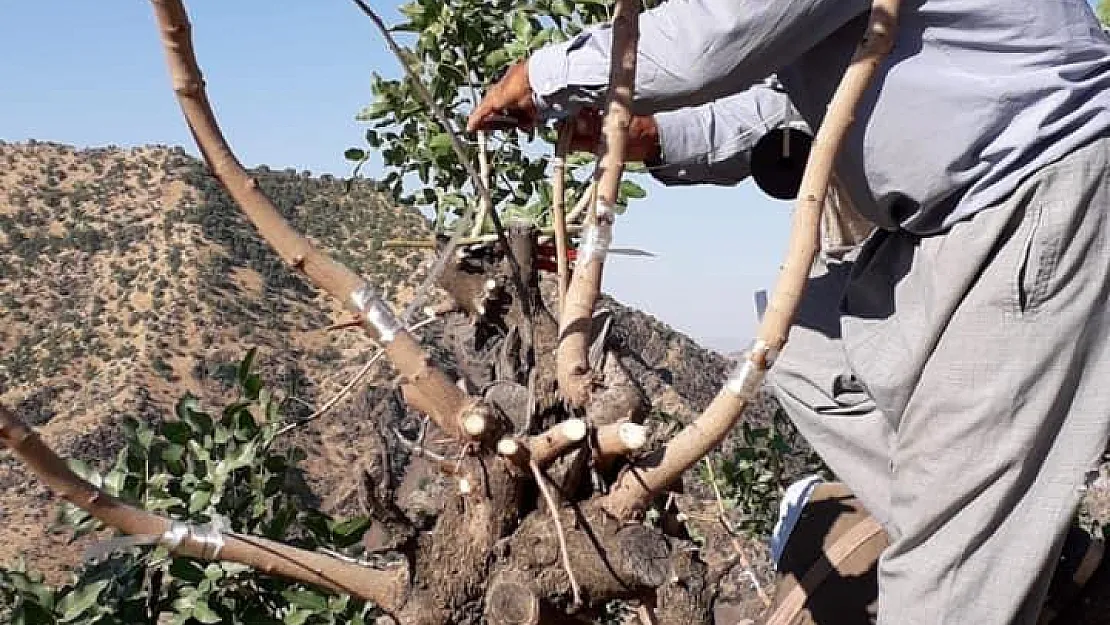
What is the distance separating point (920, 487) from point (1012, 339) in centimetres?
27

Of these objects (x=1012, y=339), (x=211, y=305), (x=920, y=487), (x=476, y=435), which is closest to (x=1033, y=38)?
(x=1012, y=339)

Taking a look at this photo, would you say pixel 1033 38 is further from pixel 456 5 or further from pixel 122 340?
pixel 122 340

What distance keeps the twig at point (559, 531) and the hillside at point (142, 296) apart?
1846cm

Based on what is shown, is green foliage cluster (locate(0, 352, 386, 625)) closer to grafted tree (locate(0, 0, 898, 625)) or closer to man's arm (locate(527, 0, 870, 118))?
grafted tree (locate(0, 0, 898, 625))

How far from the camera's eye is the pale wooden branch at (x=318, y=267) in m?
1.55

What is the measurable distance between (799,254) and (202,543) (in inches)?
36.3

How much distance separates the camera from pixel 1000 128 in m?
1.72

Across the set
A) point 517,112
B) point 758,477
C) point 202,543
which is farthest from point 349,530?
point 758,477

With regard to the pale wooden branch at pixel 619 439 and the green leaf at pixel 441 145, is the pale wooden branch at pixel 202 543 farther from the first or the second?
the green leaf at pixel 441 145

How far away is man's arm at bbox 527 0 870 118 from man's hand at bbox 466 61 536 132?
0.02 metres

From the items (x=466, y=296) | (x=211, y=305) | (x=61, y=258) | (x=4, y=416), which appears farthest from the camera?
(x=61, y=258)

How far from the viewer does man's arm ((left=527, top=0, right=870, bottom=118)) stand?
1648mm

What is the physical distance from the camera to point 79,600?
2002mm

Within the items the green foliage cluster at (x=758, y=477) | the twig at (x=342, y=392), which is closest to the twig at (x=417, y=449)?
the twig at (x=342, y=392)
